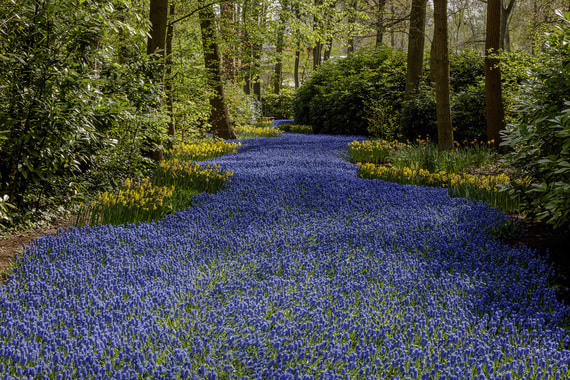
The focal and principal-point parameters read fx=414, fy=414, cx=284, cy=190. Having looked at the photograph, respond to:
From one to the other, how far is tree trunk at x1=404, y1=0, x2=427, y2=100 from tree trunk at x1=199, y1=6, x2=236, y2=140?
5.68m

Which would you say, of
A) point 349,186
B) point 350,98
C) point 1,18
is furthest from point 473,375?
point 350,98

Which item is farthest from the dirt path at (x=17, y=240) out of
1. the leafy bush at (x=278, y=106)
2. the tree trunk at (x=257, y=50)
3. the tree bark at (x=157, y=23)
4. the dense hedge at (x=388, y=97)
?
the leafy bush at (x=278, y=106)

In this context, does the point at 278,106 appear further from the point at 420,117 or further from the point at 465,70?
the point at 420,117

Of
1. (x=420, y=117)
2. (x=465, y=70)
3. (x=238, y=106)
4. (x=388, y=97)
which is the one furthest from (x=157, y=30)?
(x=238, y=106)

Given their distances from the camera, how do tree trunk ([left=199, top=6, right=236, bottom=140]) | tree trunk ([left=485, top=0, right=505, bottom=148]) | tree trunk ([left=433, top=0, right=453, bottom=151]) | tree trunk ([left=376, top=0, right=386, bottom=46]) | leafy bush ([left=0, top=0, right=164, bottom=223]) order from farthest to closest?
1. tree trunk ([left=376, top=0, right=386, bottom=46])
2. tree trunk ([left=199, top=6, right=236, bottom=140])
3. tree trunk ([left=485, top=0, right=505, bottom=148])
4. tree trunk ([left=433, top=0, right=453, bottom=151])
5. leafy bush ([left=0, top=0, right=164, bottom=223])

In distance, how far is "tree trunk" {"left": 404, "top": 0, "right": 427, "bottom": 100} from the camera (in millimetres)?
12430

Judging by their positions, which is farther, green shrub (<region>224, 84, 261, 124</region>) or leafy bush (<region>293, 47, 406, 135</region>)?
green shrub (<region>224, 84, 261, 124</region>)

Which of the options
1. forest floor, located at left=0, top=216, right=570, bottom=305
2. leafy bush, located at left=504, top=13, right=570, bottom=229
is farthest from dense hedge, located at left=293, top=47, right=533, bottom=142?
forest floor, located at left=0, top=216, right=570, bottom=305

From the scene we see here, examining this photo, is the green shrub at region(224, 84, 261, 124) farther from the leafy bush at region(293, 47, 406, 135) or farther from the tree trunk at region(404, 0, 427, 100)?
the tree trunk at region(404, 0, 427, 100)

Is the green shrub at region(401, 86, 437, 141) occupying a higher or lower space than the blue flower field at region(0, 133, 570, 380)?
higher

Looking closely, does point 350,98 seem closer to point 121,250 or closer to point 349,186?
point 349,186

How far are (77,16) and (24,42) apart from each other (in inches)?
27.3

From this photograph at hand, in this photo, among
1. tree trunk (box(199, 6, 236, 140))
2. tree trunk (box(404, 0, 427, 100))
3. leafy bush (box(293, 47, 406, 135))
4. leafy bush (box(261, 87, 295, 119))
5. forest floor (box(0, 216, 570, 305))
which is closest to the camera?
forest floor (box(0, 216, 570, 305))

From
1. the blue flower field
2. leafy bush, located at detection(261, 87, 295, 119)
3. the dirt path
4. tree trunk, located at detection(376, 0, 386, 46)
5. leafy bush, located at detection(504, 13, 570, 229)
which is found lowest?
the blue flower field
